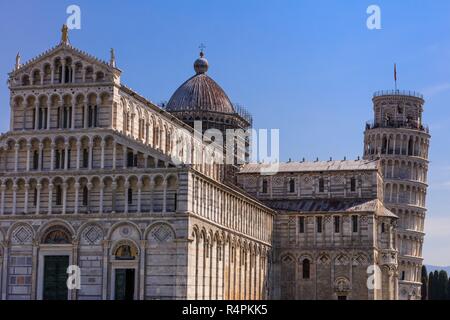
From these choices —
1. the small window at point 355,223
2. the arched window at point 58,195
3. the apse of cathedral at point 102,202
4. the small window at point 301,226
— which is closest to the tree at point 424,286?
the small window at point 355,223

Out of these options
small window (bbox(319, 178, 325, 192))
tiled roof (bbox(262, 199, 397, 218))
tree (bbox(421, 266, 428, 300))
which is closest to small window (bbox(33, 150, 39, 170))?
tiled roof (bbox(262, 199, 397, 218))

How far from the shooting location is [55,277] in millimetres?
54719

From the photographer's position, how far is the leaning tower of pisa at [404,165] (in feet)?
345

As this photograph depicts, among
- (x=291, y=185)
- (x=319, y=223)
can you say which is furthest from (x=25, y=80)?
(x=291, y=185)

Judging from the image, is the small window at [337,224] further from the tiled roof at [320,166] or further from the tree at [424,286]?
the tree at [424,286]

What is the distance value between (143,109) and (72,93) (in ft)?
24.4

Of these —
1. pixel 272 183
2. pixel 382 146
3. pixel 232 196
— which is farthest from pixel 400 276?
pixel 232 196

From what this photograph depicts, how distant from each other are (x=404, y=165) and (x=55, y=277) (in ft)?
205

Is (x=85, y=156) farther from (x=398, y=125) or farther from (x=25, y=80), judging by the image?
(x=398, y=125)

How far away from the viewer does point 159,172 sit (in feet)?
175

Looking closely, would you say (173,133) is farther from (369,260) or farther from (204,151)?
(369,260)

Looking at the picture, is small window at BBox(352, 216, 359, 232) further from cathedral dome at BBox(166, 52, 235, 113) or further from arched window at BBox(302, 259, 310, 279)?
cathedral dome at BBox(166, 52, 235, 113)

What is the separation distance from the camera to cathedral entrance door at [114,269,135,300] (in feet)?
175

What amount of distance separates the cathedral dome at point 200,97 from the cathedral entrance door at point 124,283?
101ft
